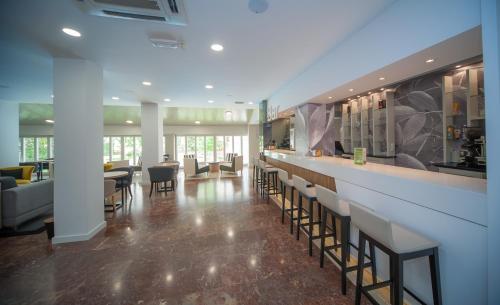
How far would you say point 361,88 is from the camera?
283 centimetres

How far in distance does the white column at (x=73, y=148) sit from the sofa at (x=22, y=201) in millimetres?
1154

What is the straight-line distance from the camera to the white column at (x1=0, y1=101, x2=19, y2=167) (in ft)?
18.0

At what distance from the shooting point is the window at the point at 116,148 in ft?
33.9

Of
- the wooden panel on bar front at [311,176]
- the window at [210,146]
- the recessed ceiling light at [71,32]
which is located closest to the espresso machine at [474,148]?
the wooden panel on bar front at [311,176]

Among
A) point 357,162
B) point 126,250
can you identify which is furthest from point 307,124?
point 126,250

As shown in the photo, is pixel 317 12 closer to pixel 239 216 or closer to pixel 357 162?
pixel 357 162

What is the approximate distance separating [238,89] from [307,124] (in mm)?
1981

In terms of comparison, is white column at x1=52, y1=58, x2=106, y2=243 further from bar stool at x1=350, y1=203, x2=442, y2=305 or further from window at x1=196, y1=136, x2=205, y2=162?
window at x1=196, y1=136, x2=205, y2=162

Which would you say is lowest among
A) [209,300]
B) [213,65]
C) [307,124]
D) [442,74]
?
[209,300]

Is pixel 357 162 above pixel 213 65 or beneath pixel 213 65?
beneath

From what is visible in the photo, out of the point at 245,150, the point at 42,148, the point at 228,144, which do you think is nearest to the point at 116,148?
the point at 42,148

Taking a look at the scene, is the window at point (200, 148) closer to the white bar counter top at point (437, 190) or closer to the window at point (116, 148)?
the window at point (116, 148)

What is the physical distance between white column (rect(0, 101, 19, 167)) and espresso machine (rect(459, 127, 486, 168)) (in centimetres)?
1073

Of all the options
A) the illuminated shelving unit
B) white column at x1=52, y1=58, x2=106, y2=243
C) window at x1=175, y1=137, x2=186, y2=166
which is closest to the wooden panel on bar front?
the illuminated shelving unit
